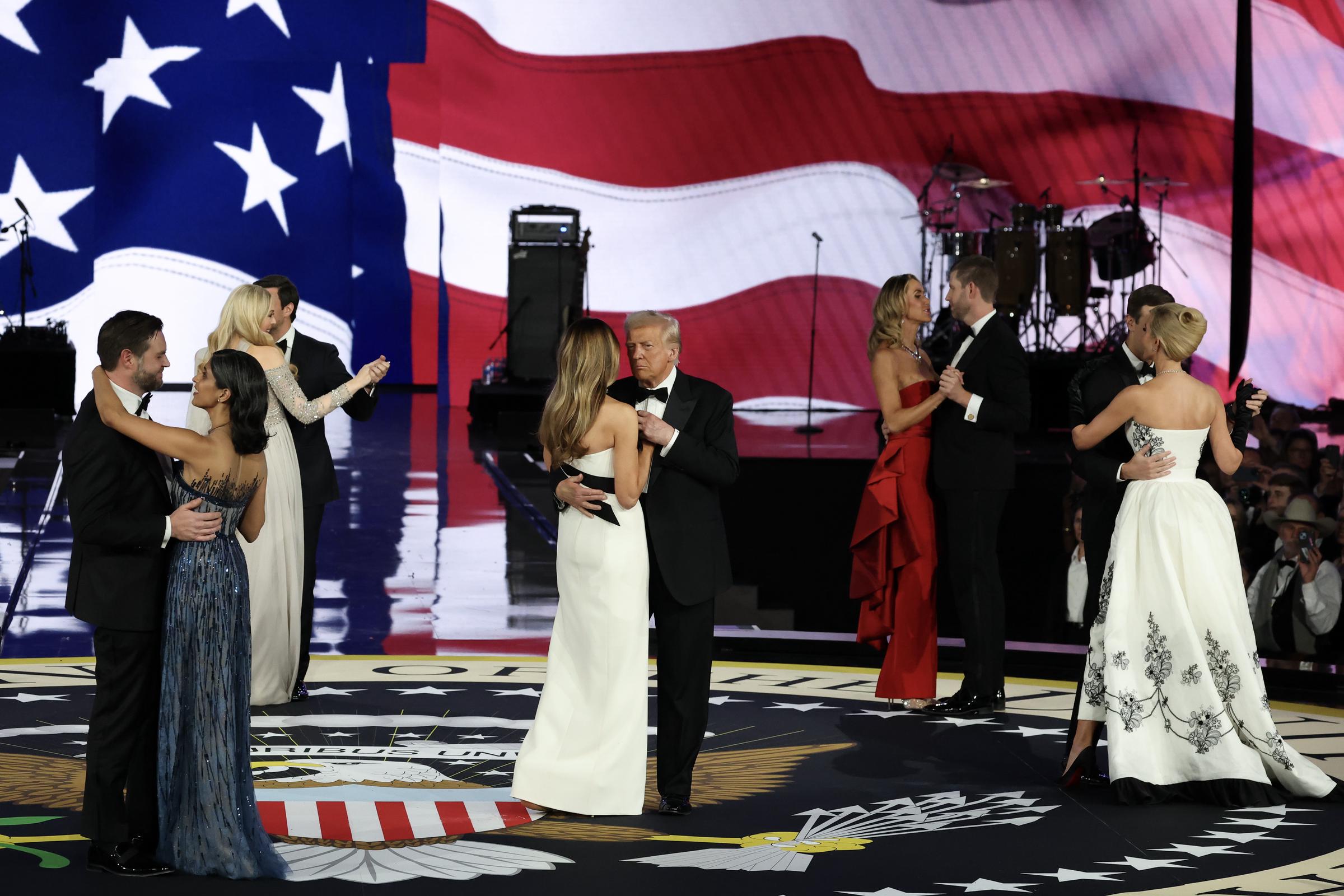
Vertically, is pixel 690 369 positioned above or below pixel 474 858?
above

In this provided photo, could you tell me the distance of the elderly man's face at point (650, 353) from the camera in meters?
4.25

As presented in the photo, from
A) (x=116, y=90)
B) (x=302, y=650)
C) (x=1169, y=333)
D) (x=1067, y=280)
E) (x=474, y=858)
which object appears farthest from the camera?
(x=116, y=90)

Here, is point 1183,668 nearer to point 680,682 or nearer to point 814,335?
point 680,682

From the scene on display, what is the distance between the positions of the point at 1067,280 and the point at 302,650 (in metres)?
10.8

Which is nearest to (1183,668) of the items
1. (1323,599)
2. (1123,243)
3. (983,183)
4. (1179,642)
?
(1179,642)

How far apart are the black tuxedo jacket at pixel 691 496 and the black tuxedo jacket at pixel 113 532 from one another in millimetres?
1168

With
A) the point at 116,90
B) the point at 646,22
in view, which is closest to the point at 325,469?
the point at 646,22

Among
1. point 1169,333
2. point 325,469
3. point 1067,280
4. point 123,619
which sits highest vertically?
point 1067,280

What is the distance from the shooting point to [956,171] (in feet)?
51.5

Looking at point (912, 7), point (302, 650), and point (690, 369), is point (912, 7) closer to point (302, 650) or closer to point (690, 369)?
point (690, 369)

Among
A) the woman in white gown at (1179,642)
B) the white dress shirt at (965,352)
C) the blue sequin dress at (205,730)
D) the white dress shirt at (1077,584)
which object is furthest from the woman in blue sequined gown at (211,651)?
A: the white dress shirt at (1077,584)

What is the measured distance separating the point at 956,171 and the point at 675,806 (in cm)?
1241

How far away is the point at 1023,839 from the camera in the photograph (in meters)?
4.04

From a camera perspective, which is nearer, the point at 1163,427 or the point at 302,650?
the point at 1163,427
